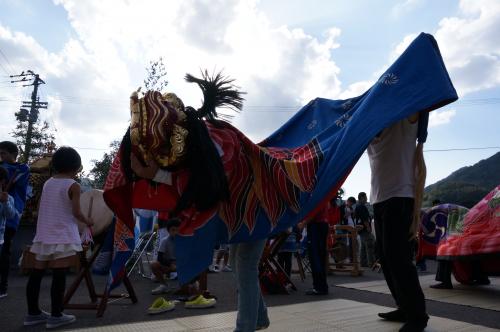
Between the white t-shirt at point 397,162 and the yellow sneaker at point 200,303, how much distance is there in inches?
86.2

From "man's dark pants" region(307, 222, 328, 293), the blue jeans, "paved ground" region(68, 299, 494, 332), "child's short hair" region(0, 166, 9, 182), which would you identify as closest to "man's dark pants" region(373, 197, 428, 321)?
"paved ground" region(68, 299, 494, 332)

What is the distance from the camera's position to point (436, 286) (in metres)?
5.15

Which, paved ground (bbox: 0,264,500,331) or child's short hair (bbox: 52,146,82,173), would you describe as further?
child's short hair (bbox: 52,146,82,173)

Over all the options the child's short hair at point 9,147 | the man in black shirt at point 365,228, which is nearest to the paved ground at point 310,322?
the child's short hair at point 9,147

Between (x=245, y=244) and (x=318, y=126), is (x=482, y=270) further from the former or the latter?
(x=245, y=244)

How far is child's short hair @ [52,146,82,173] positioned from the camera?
3.73 metres

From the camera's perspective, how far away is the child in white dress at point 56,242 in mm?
3484

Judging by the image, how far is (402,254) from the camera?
2707mm

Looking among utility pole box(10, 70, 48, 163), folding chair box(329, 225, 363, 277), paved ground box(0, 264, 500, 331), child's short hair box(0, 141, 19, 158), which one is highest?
utility pole box(10, 70, 48, 163)

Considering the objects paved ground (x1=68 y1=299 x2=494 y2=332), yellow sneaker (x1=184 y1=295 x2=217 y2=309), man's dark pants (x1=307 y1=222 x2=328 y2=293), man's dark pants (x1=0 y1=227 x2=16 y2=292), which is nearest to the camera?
paved ground (x1=68 y1=299 x2=494 y2=332)

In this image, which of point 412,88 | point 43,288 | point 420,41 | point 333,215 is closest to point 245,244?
point 412,88

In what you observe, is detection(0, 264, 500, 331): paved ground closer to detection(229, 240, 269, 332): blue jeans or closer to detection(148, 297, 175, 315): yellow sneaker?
detection(148, 297, 175, 315): yellow sneaker

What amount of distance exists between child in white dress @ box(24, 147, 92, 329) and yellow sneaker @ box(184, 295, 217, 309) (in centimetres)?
110

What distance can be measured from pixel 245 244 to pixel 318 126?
3.85 ft
